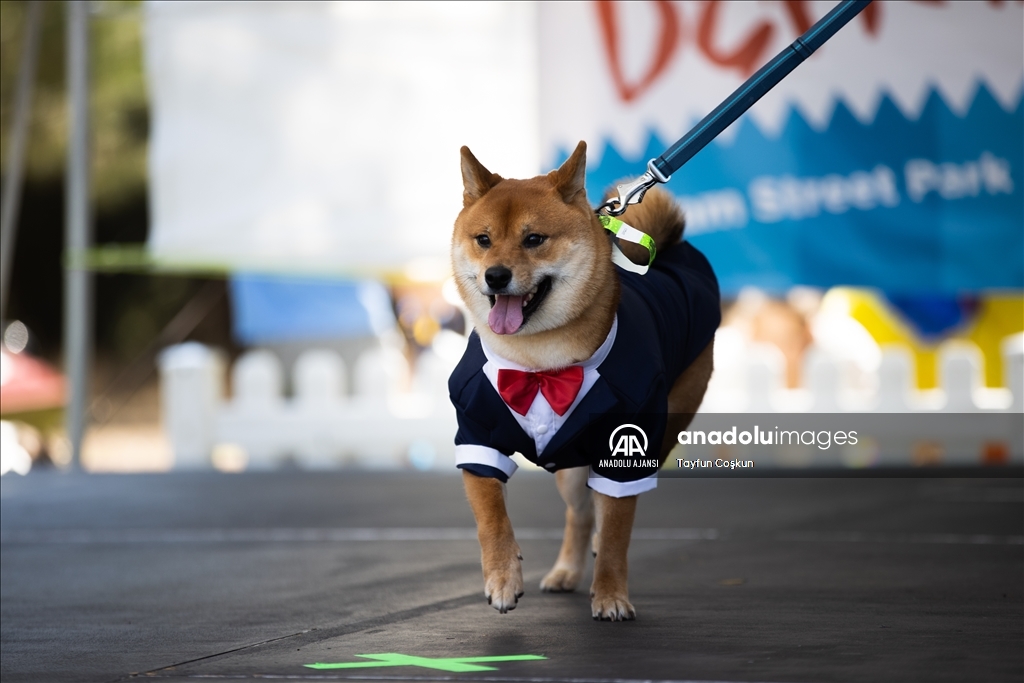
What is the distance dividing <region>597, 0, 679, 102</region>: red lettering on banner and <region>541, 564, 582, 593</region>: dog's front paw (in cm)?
447

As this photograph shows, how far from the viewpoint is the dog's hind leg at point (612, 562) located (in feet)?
11.4

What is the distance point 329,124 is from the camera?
27.9 feet

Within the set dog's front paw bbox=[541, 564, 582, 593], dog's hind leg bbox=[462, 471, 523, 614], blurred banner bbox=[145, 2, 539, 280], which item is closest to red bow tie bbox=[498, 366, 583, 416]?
dog's hind leg bbox=[462, 471, 523, 614]

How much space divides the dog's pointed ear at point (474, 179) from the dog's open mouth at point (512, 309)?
347mm

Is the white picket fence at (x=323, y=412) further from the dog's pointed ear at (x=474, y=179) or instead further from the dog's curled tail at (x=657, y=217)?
the dog's pointed ear at (x=474, y=179)

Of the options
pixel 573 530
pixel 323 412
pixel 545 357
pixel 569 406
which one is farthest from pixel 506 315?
pixel 323 412

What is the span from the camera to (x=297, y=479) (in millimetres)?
7941

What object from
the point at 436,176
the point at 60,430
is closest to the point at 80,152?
the point at 436,176

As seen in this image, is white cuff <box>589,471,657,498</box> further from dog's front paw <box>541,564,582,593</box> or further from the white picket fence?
the white picket fence

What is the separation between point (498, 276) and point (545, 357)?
0.86ft

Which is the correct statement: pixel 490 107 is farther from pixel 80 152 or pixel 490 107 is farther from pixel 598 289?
pixel 598 289

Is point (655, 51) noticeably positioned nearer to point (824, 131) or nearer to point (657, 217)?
point (824, 131)

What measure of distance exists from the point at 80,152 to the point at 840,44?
16.1 ft

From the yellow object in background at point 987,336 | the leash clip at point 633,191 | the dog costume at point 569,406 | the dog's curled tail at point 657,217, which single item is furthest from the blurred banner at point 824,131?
the dog costume at point 569,406
